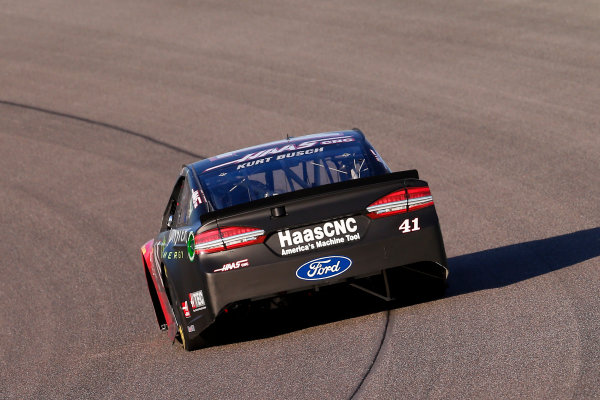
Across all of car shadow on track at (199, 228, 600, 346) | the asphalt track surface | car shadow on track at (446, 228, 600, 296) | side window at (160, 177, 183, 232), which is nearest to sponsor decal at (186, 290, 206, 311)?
car shadow on track at (199, 228, 600, 346)

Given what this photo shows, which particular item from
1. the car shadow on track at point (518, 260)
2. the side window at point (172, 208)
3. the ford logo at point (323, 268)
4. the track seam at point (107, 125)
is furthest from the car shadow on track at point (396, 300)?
the track seam at point (107, 125)

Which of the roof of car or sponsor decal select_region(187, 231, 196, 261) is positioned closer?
sponsor decal select_region(187, 231, 196, 261)

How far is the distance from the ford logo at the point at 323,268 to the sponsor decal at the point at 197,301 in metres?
0.69

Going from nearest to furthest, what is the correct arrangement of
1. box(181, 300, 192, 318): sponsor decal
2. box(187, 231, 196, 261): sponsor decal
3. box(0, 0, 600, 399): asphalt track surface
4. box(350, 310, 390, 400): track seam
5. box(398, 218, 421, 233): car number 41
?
1. box(350, 310, 390, 400): track seam
2. box(0, 0, 600, 399): asphalt track surface
3. box(398, 218, 421, 233): car number 41
4. box(187, 231, 196, 261): sponsor decal
5. box(181, 300, 192, 318): sponsor decal

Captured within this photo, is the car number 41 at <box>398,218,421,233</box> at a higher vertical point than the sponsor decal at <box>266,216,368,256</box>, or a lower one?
lower

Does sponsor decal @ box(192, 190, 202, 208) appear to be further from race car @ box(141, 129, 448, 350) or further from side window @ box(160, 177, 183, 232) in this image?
side window @ box(160, 177, 183, 232)

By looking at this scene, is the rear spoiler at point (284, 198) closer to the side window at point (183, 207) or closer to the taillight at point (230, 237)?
the taillight at point (230, 237)

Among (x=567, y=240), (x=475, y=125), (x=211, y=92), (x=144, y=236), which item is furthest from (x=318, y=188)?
(x=211, y=92)

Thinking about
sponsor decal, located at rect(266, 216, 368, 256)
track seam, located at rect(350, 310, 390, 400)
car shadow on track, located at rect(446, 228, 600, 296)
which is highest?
sponsor decal, located at rect(266, 216, 368, 256)

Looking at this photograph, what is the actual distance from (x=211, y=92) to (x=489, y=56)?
4743mm

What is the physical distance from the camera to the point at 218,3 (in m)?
24.4

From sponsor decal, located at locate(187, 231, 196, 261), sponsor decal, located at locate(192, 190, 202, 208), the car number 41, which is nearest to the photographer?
the car number 41

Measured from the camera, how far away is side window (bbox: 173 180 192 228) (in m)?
8.30

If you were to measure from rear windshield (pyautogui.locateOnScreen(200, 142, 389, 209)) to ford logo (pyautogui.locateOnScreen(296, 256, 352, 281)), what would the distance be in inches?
35.3
